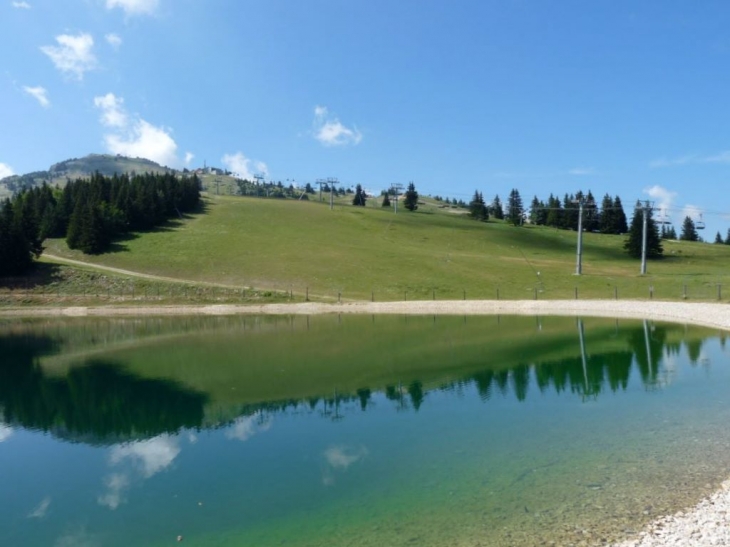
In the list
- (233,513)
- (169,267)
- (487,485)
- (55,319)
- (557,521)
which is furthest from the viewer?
(169,267)

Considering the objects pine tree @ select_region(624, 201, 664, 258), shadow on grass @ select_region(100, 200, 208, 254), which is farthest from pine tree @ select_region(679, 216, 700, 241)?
shadow on grass @ select_region(100, 200, 208, 254)

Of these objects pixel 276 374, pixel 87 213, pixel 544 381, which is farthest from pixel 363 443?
pixel 87 213

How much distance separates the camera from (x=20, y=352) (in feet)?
136

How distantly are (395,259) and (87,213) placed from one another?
58.1m

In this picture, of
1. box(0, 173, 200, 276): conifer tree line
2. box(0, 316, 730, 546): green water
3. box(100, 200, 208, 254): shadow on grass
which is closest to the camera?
box(0, 316, 730, 546): green water

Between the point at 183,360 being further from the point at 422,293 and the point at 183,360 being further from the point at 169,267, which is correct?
the point at 169,267

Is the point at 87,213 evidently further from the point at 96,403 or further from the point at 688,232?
the point at 688,232

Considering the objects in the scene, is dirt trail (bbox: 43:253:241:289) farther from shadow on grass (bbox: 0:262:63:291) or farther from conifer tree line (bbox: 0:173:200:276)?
shadow on grass (bbox: 0:262:63:291)

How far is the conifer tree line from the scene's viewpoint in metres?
81.2

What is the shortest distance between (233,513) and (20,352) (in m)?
36.5

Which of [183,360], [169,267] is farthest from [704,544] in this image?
[169,267]

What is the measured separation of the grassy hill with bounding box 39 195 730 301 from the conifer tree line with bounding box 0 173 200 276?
14.6 feet

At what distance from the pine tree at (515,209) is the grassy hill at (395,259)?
20828 millimetres

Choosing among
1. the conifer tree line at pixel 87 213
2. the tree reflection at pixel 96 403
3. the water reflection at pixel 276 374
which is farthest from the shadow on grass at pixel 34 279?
the tree reflection at pixel 96 403
